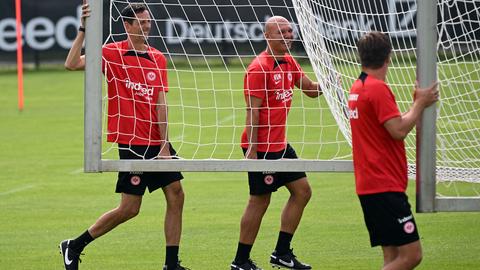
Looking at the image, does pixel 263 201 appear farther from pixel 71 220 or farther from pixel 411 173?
pixel 71 220

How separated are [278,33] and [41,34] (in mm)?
26030

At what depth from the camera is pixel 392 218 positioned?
8055mm

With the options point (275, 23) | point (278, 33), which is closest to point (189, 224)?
point (278, 33)

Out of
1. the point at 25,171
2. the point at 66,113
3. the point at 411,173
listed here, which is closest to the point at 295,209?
the point at 411,173

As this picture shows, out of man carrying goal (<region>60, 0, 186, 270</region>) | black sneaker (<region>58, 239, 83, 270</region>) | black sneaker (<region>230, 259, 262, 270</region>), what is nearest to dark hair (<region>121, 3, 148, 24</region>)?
man carrying goal (<region>60, 0, 186, 270</region>)

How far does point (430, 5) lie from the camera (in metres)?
8.27

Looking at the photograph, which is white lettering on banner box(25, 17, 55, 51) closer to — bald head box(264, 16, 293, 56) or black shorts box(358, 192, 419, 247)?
bald head box(264, 16, 293, 56)

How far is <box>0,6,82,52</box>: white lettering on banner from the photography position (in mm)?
34875

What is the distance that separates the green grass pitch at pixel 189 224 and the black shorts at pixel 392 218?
2872 mm

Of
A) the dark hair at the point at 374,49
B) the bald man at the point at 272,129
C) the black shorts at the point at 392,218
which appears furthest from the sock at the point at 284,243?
the dark hair at the point at 374,49

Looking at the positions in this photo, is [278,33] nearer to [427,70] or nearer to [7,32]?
[427,70]

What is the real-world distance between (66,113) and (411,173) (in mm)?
16989

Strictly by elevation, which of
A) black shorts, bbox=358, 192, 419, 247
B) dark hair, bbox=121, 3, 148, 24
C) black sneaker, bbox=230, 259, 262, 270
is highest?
dark hair, bbox=121, 3, 148, 24

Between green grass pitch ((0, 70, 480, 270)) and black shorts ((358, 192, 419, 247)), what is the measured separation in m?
2.87
